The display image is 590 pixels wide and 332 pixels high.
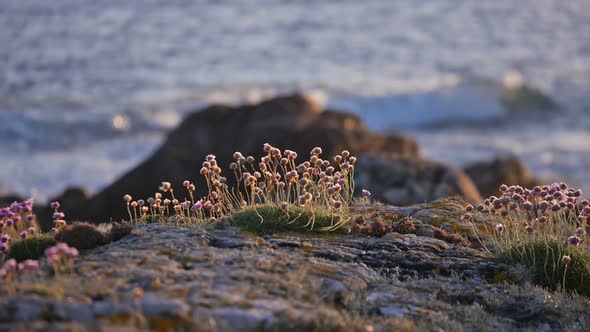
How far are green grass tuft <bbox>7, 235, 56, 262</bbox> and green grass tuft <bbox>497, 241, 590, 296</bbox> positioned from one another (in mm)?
3759

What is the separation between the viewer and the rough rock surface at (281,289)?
466 centimetres

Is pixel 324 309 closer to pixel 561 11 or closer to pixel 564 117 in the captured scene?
pixel 564 117

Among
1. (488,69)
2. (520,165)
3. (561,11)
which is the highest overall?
(561,11)

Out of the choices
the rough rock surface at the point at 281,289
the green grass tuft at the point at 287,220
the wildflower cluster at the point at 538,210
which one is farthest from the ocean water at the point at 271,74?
the wildflower cluster at the point at 538,210

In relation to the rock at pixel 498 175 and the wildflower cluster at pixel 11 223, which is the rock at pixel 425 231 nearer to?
the wildflower cluster at pixel 11 223

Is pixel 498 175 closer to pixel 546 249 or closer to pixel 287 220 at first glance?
pixel 546 249

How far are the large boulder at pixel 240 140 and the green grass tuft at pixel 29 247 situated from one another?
1146 cm

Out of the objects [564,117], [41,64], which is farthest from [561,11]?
[41,64]

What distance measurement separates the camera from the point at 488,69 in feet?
148

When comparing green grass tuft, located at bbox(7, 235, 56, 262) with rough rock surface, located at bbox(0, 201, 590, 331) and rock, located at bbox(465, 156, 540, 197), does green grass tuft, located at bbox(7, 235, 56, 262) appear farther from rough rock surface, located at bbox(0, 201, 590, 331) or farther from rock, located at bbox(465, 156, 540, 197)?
rock, located at bbox(465, 156, 540, 197)

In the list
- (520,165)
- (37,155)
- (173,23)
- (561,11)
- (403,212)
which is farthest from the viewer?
(561,11)

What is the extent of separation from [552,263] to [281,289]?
270cm

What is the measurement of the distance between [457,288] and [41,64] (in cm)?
3830

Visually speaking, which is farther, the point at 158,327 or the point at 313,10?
the point at 313,10
